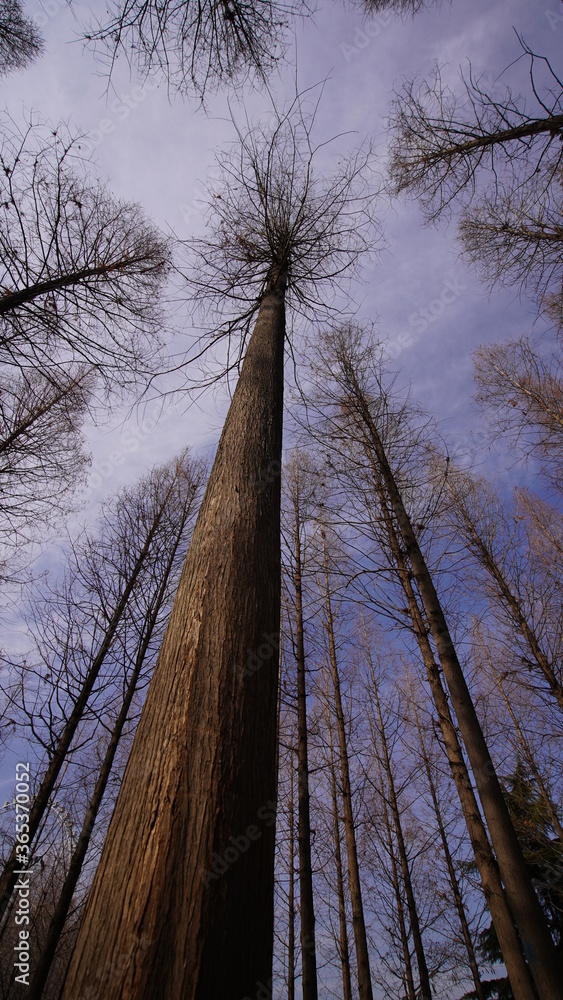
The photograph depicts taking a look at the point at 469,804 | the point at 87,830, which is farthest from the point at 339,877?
the point at 469,804

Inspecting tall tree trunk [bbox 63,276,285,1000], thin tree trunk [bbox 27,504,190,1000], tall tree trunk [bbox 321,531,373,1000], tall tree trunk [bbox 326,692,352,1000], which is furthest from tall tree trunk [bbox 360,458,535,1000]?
tall tree trunk [bbox 326,692,352,1000]

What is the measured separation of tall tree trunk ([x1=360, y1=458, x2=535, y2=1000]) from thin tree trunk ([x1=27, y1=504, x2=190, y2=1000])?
3973mm

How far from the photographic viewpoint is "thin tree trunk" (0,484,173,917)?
14.8 feet

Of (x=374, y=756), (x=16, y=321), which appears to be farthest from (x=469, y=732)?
(x=374, y=756)

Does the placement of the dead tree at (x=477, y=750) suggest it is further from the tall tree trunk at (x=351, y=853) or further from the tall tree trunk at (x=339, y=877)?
the tall tree trunk at (x=339, y=877)

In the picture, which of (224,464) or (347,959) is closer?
(224,464)

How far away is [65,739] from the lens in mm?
5219

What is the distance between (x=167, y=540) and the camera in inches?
290

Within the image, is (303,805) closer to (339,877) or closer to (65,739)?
(65,739)

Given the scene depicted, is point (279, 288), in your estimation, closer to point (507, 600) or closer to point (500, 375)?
point (507, 600)

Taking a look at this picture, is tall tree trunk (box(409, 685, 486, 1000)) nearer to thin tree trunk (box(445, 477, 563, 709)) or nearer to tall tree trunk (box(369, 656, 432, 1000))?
tall tree trunk (box(369, 656, 432, 1000))

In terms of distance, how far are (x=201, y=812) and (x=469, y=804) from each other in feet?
11.1

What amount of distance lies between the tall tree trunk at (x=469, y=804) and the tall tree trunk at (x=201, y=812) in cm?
293

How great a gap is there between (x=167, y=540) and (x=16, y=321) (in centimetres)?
407
